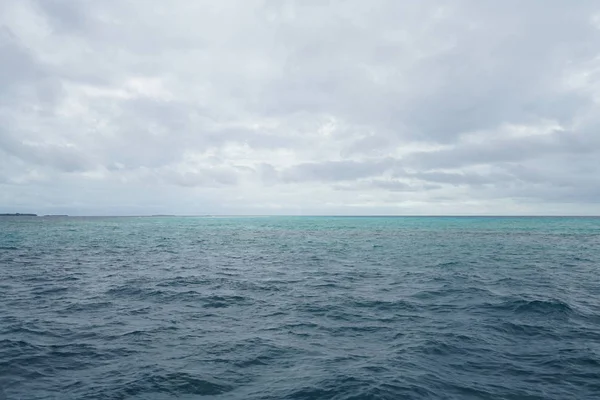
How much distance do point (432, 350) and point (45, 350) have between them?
16296 mm

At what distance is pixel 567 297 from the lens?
25750 mm

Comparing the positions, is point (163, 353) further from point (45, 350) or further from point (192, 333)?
point (45, 350)

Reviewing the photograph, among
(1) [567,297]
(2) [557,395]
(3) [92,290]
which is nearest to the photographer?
(2) [557,395]

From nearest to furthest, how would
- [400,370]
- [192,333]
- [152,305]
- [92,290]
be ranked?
[400,370]
[192,333]
[152,305]
[92,290]

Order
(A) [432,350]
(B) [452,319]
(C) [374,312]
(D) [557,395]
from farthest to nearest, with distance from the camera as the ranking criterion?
1. (C) [374,312]
2. (B) [452,319]
3. (A) [432,350]
4. (D) [557,395]

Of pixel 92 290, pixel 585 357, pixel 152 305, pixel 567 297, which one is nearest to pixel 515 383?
pixel 585 357

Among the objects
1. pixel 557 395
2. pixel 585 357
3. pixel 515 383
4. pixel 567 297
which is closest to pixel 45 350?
pixel 515 383

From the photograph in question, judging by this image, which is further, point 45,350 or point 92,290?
point 92,290

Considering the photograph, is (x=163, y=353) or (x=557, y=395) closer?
(x=557, y=395)

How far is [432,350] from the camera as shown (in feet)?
52.0

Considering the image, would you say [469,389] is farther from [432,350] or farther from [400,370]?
[432,350]

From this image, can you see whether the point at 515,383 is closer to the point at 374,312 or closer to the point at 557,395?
the point at 557,395

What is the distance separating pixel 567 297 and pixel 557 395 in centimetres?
1720

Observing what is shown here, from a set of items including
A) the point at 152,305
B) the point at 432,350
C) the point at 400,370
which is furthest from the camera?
the point at 152,305
